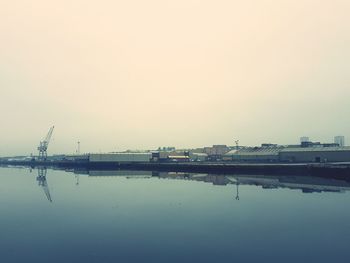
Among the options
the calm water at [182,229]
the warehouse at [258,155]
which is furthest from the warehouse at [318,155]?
the calm water at [182,229]

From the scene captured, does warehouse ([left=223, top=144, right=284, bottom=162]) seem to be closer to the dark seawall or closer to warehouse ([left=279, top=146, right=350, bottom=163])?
warehouse ([left=279, top=146, right=350, bottom=163])

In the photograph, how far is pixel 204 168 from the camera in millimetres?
112125

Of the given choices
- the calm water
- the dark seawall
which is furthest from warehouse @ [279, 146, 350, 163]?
the calm water

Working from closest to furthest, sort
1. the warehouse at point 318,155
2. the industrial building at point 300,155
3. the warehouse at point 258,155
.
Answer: the warehouse at point 318,155 < the industrial building at point 300,155 < the warehouse at point 258,155

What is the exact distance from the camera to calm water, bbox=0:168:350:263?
2214 centimetres

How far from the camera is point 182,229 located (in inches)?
1147

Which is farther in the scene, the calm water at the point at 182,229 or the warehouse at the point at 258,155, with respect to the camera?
the warehouse at the point at 258,155

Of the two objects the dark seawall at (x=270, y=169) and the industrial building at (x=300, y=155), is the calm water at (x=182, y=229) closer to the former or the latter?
the dark seawall at (x=270, y=169)

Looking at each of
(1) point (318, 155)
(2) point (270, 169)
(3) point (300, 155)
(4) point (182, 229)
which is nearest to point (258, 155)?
(3) point (300, 155)

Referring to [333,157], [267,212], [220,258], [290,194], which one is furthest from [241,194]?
[333,157]

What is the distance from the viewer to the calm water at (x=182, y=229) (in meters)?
22.1

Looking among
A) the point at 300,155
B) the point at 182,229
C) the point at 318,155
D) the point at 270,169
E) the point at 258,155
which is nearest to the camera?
the point at 182,229

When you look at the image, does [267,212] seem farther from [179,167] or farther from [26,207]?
[179,167]

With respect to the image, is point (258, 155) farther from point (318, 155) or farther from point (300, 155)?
point (318, 155)
